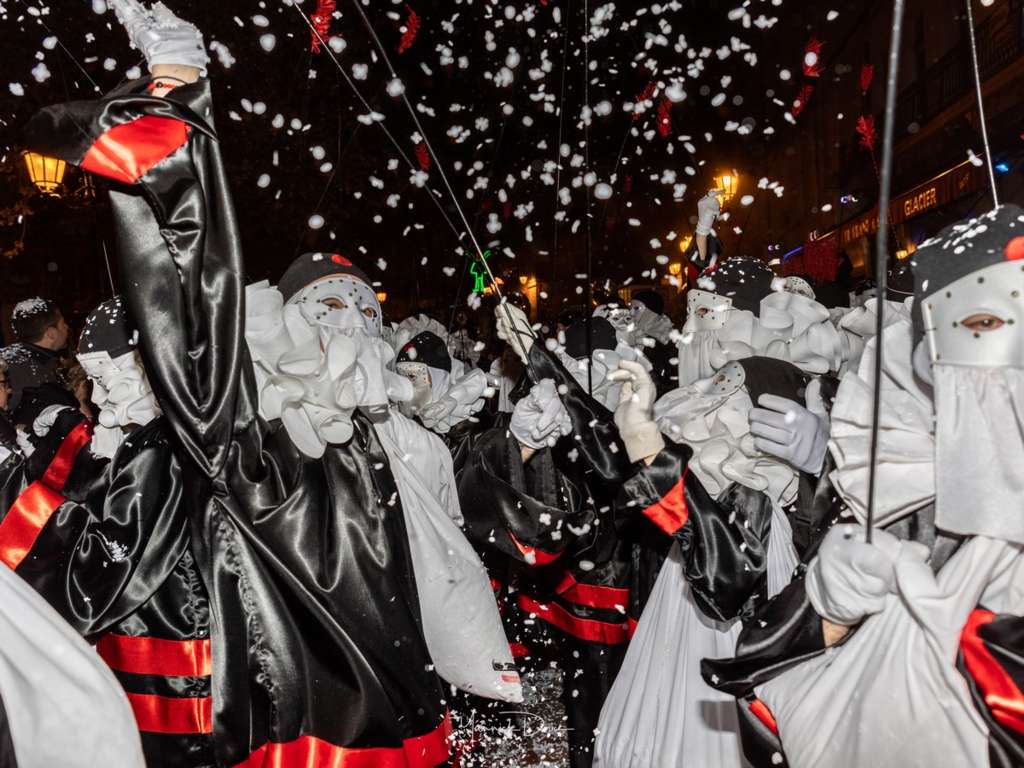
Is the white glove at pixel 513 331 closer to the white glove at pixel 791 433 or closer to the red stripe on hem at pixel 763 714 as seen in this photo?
the white glove at pixel 791 433

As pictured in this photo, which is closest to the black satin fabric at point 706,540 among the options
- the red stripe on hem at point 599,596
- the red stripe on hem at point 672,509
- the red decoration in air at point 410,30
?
the red stripe on hem at point 672,509

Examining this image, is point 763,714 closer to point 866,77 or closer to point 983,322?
point 983,322

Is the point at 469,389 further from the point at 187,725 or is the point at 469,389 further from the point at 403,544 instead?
the point at 187,725

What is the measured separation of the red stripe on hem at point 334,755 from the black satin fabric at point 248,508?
0.09 ft

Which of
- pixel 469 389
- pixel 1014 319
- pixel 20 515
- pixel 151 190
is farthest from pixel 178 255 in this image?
pixel 469 389

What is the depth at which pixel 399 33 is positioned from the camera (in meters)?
10.4

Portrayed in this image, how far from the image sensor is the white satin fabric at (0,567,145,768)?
174 cm

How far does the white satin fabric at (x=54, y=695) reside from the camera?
1739mm

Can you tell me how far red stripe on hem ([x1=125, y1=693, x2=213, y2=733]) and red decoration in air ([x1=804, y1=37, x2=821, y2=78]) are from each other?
25402 mm

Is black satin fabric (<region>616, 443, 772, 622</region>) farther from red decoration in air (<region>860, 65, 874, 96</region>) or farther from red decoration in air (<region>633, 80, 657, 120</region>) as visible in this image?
red decoration in air (<region>860, 65, 874, 96</region>)

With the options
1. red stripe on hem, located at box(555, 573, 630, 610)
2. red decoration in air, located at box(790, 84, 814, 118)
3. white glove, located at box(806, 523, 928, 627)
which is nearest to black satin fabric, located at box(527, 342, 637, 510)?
red stripe on hem, located at box(555, 573, 630, 610)

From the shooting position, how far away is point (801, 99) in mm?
30469

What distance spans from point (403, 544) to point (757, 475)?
1.39 meters

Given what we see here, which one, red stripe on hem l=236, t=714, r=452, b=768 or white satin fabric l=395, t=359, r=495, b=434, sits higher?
white satin fabric l=395, t=359, r=495, b=434
